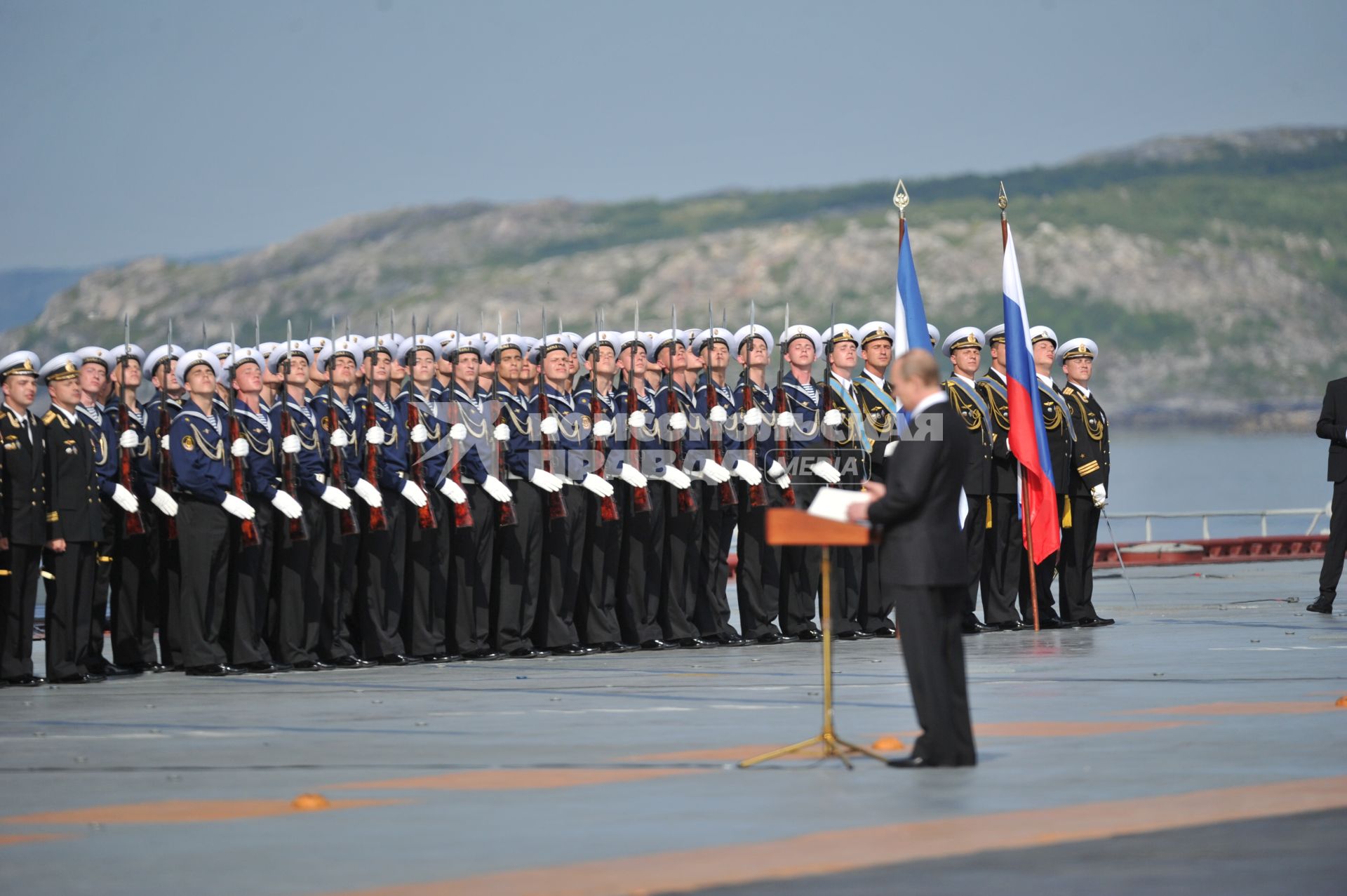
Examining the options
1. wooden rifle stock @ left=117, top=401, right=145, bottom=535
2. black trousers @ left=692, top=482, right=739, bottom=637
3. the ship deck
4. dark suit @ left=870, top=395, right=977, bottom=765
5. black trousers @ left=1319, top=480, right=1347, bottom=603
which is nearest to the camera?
the ship deck

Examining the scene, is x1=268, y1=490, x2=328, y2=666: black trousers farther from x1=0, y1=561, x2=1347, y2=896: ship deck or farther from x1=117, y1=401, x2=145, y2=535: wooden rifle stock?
x1=117, y1=401, x2=145, y2=535: wooden rifle stock

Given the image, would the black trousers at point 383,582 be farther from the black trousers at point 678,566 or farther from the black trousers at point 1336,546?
the black trousers at point 1336,546

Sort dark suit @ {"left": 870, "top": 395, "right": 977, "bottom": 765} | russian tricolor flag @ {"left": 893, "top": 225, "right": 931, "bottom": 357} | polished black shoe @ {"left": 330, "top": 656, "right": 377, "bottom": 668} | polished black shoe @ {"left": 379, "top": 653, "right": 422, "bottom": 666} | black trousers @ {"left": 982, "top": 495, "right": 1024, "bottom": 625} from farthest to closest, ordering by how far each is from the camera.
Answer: black trousers @ {"left": 982, "top": 495, "right": 1024, "bottom": 625}
russian tricolor flag @ {"left": 893, "top": 225, "right": 931, "bottom": 357}
polished black shoe @ {"left": 379, "top": 653, "right": 422, "bottom": 666}
polished black shoe @ {"left": 330, "top": 656, "right": 377, "bottom": 668}
dark suit @ {"left": 870, "top": 395, "right": 977, "bottom": 765}

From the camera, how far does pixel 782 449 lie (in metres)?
14.8

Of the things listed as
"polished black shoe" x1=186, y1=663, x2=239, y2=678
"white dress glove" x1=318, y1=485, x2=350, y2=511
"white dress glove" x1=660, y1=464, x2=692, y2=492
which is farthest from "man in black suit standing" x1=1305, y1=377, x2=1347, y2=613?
"polished black shoe" x1=186, y1=663, x2=239, y2=678

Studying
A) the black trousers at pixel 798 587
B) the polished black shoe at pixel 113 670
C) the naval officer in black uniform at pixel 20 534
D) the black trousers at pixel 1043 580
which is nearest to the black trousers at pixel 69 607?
the naval officer in black uniform at pixel 20 534

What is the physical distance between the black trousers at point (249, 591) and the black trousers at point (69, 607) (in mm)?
822

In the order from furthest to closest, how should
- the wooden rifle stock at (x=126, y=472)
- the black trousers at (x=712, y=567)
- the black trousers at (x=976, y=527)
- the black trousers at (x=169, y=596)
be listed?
the black trousers at (x=976, y=527) → the black trousers at (x=712, y=567) → the black trousers at (x=169, y=596) → the wooden rifle stock at (x=126, y=472)

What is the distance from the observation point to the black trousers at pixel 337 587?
1336cm

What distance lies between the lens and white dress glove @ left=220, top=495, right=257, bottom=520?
12.7m

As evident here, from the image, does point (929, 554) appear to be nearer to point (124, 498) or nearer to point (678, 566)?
point (124, 498)

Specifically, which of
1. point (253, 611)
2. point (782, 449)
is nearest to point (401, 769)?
point (253, 611)

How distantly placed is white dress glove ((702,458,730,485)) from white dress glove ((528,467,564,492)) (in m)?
1.05

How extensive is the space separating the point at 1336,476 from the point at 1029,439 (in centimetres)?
258
